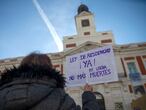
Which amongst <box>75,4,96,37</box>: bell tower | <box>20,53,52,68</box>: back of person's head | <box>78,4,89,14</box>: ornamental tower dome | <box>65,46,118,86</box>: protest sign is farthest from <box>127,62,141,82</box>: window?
<box>20,53,52,68</box>: back of person's head

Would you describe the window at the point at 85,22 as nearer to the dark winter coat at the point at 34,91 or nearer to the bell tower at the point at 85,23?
the bell tower at the point at 85,23

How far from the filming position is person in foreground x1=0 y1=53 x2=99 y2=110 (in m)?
1.72

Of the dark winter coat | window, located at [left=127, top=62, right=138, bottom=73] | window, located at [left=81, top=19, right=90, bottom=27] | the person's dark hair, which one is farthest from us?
window, located at [left=81, top=19, right=90, bottom=27]

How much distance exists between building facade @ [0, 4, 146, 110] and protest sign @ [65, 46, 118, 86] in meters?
14.1

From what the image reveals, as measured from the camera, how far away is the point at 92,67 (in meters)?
5.17

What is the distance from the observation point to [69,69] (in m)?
5.39

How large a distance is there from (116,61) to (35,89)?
19997 millimetres

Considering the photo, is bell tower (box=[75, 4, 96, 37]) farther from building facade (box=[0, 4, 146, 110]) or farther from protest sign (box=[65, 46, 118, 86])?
protest sign (box=[65, 46, 118, 86])

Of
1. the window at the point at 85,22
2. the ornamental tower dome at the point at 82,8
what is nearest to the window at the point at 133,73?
the window at the point at 85,22

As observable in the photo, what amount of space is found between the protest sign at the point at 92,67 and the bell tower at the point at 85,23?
19.1m

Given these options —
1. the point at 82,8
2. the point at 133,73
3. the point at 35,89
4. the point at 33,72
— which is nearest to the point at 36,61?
the point at 33,72

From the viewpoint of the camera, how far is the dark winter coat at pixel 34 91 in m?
1.72

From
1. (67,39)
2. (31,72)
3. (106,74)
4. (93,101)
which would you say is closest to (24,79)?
(31,72)

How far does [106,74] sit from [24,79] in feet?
10.9
